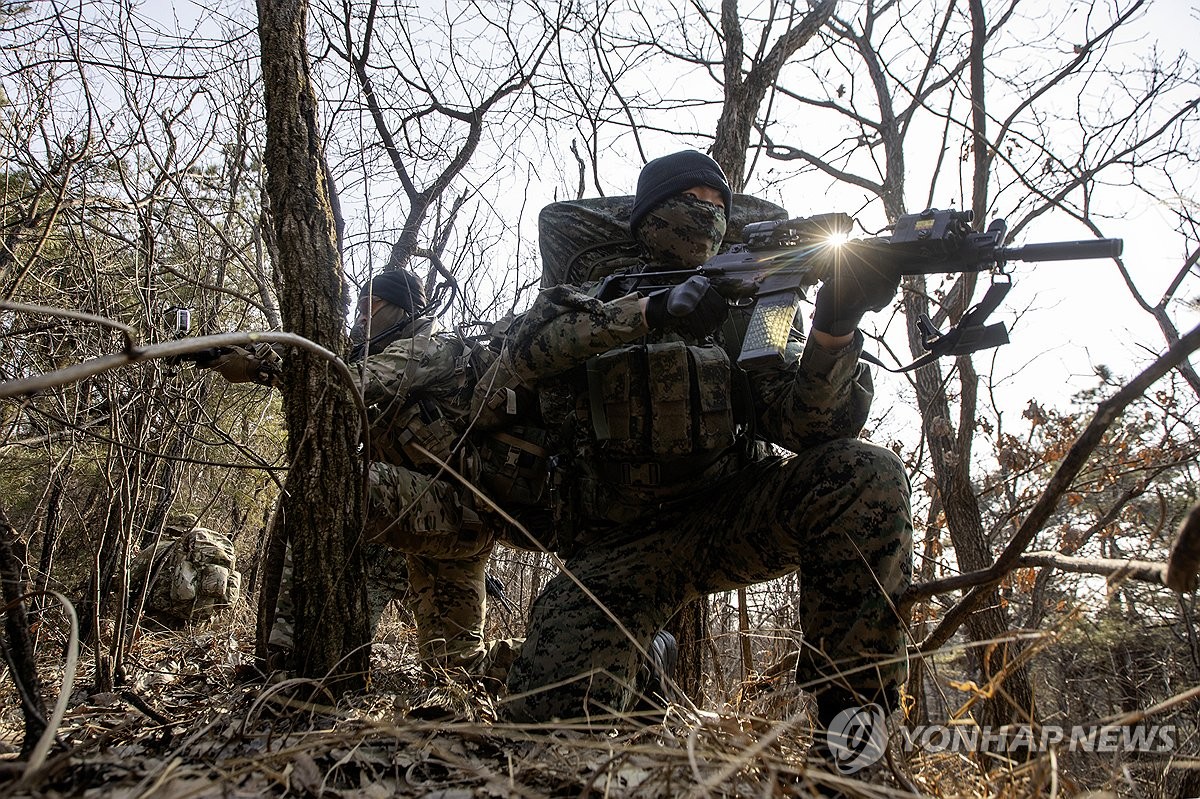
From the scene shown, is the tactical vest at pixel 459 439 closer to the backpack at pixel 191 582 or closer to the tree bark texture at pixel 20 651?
the tree bark texture at pixel 20 651

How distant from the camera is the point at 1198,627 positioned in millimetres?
4961

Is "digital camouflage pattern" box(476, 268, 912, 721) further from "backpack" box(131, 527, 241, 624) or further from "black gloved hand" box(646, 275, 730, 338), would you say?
"backpack" box(131, 527, 241, 624)

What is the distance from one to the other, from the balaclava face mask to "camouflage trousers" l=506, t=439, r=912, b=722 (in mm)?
865

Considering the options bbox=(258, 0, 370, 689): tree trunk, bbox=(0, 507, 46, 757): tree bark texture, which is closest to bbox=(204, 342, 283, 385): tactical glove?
bbox=(258, 0, 370, 689): tree trunk

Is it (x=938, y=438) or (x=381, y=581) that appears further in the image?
(x=938, y=438)

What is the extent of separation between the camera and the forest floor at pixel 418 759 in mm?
1025

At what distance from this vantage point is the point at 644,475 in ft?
8.14

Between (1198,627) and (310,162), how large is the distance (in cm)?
635

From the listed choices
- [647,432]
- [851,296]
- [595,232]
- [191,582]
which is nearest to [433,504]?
[647,432]

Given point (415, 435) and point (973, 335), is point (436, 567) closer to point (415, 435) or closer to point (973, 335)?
point (415, 435)

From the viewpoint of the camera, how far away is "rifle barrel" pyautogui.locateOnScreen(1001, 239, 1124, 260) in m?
1.90

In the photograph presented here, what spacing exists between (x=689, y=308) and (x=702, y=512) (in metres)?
0.73

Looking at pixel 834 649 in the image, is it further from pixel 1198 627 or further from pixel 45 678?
pixel 1198 627

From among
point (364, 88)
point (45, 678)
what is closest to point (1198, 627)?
point (45, 678)
